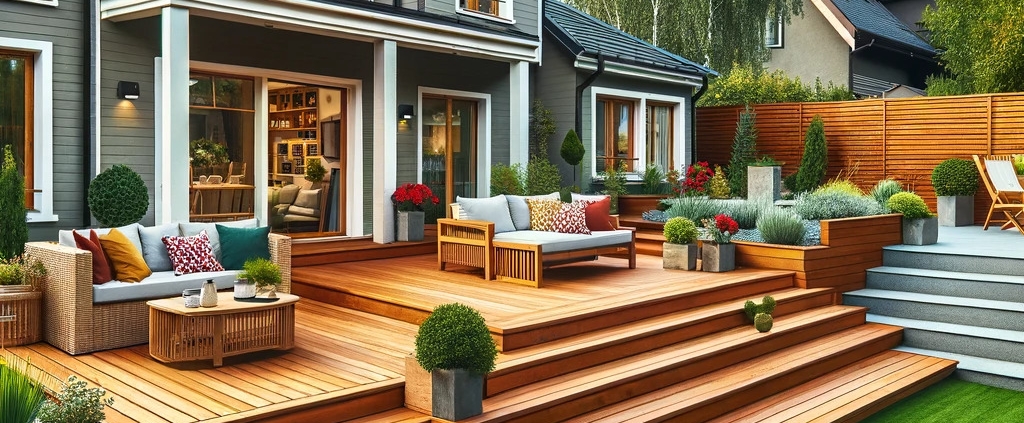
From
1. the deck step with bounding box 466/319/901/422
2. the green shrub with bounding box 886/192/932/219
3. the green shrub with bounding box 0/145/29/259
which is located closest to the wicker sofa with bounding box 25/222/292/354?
the green shrub with bounding box 0/145/29/259

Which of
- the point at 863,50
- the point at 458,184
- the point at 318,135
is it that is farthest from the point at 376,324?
the point at 863,50

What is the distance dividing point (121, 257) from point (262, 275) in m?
1.03

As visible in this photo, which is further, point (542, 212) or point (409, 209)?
point (409, 209)

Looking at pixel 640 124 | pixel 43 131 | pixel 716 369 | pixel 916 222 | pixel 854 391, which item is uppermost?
pixel 640 124

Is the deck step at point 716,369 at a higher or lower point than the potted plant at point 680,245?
lower

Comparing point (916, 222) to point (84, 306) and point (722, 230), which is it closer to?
point (722, 230)

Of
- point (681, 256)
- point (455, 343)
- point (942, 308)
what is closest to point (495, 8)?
point (681, 256)

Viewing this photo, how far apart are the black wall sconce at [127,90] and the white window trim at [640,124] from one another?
6667 millimetres

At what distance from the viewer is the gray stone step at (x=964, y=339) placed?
7.79 meters

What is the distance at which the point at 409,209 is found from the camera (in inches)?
401

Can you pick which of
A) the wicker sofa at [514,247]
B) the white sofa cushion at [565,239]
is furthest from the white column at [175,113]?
the white sofa cushion at [565,239]

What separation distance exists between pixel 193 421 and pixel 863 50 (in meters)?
19.9

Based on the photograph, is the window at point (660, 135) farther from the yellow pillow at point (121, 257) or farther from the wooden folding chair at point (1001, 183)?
the yellow pillow at point (121, 257)

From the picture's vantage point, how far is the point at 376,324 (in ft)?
22.0
